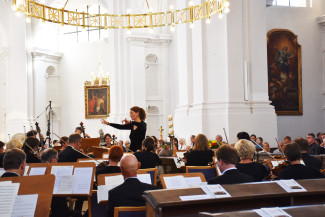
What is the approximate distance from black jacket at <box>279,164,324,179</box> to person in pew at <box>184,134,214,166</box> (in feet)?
8.97

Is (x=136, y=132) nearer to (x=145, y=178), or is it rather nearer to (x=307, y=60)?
(x=145, y=178)

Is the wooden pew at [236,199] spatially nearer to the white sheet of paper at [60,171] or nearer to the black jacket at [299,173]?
the black jacket at [299,173]

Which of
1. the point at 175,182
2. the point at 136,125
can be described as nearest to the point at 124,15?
the point at 136,125

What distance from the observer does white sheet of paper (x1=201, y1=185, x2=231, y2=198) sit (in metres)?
A: 3.92

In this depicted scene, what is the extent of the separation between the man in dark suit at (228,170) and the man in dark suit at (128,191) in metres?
0.81

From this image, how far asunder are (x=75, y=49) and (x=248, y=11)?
50.0 ft

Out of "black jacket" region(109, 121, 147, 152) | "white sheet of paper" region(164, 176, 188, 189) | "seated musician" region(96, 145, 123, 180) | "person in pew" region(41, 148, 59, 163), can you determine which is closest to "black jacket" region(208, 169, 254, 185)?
"white sheet of paper" region(164, 176, 188, 189)

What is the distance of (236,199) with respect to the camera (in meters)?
3.92

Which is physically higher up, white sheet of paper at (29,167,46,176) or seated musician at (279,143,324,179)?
seated musician at (279,143,324,179)

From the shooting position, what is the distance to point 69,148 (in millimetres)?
7965

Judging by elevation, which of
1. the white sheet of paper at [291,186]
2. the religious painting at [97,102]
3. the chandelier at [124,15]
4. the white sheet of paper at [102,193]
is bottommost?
the white sheet of paper at [102,193]

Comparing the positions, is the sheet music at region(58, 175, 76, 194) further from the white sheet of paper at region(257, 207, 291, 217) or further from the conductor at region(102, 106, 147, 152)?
the white sheet of paper at region(257, 207, 291, 217)

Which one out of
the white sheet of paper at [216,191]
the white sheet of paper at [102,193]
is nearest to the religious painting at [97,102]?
the white sheet of paper at [102,193]

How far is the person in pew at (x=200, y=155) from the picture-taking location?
7.96 m
